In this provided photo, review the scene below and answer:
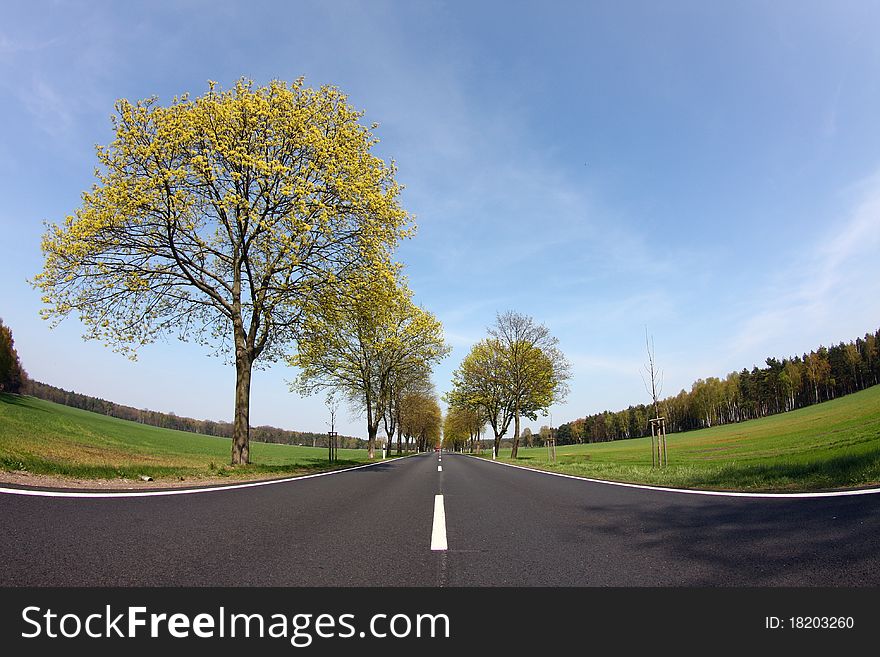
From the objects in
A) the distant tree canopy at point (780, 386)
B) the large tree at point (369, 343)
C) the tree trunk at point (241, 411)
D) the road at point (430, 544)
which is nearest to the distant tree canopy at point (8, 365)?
the large tree at point (369, 343)

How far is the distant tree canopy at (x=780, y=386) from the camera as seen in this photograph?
3617 inches

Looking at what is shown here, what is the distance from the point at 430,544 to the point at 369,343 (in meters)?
19.4

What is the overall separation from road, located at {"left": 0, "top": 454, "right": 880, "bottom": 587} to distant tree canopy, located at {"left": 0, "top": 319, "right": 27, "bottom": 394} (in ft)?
287

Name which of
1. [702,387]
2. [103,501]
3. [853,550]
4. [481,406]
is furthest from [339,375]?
[702,387]

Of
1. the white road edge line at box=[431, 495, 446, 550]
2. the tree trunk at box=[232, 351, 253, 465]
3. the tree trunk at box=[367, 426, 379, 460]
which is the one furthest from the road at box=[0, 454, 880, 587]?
the tree trunk at box=[367, 426, 379, 460]

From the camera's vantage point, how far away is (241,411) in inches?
563

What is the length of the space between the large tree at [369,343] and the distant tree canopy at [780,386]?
207ft

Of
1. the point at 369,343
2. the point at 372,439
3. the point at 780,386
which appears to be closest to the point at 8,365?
the point at 372,439

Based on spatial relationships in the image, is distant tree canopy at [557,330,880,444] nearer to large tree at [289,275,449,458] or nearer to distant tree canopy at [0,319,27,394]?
large tree at [289,275,449,458]

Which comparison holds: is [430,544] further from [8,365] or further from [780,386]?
[780,386]

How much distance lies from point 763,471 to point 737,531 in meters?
6.58

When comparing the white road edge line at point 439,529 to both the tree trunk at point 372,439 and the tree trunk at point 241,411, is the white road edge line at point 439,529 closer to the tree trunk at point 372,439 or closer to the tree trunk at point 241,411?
the tree trunk at point 241,411

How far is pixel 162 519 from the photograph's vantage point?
474cm

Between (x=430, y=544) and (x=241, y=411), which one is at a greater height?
(x=241, y=411)
